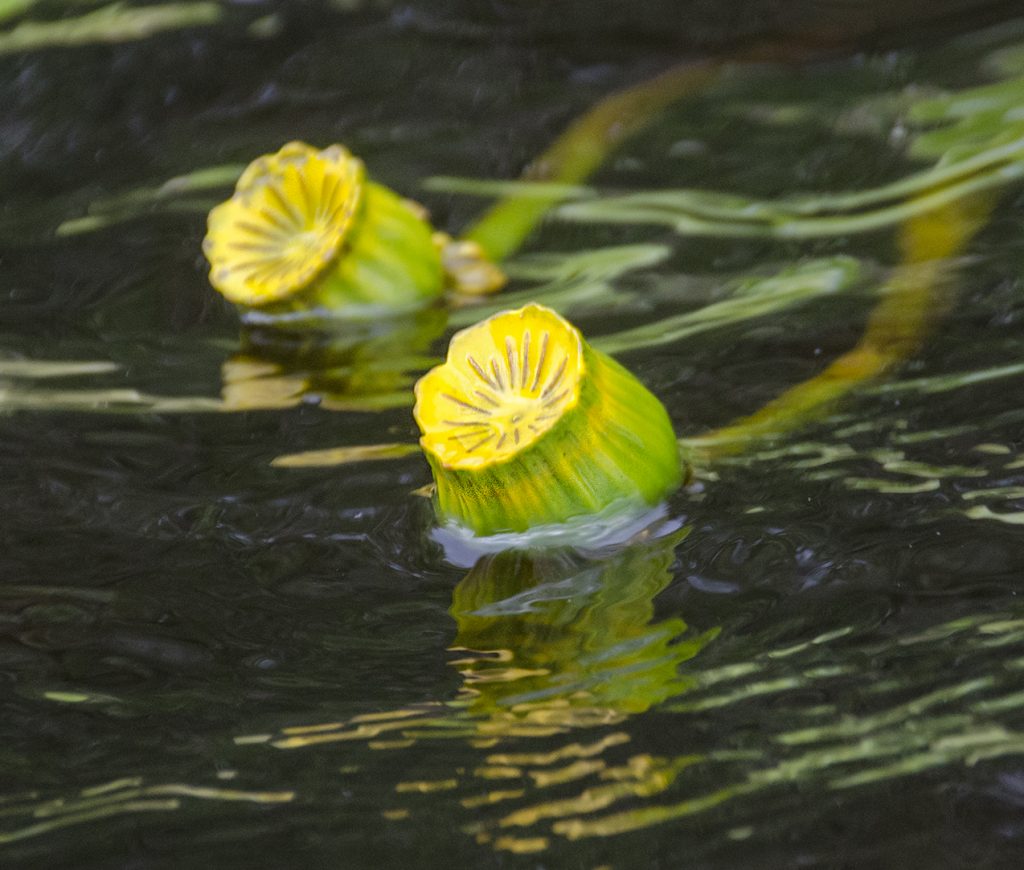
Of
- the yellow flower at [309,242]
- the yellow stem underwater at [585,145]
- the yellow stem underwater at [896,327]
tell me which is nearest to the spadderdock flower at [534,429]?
the yellow stem underwater at [896,327]

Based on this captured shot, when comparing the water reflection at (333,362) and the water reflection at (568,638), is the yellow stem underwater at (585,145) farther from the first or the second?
the water reflection at (568,638)

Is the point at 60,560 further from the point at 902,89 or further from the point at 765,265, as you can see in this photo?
the point at 902,89

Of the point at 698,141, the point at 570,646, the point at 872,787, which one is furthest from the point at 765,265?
the point at 872,787

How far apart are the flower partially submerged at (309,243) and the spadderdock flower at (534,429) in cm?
45

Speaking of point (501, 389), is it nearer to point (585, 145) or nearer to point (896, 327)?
point (896, 327)

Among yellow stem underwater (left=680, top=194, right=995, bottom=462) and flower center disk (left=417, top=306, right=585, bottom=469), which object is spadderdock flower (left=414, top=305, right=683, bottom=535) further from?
yellow stem underwater (left=680, top=194, right=995, bottom=462)

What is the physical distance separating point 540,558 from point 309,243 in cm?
60

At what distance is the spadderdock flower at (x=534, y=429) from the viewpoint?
970 millimetres

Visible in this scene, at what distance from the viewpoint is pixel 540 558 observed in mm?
1006

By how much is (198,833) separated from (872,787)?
341 millimetres

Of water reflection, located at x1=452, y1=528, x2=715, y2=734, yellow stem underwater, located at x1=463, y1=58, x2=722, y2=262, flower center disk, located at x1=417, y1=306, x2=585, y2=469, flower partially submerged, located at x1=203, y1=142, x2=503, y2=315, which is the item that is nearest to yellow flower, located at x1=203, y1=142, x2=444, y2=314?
flower partially submerged, located at x1=203, y1=142, x2=503, y2=315

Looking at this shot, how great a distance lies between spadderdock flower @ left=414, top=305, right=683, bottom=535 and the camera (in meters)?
0.97

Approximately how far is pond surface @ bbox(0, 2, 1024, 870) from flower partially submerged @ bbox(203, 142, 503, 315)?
6 cm

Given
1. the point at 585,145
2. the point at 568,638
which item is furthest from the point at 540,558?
the point at 585,145
